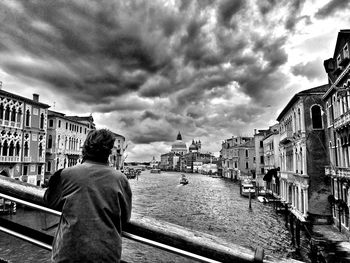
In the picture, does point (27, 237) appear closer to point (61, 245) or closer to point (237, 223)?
point (61, 245)

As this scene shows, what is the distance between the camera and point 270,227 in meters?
21.1

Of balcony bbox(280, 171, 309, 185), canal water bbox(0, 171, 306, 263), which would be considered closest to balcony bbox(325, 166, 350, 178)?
balcony bbox(280, 171, 309, 185)

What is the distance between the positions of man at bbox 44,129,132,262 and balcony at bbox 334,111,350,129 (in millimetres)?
16639

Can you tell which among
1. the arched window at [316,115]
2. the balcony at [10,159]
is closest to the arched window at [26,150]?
the balcony at [10,159]

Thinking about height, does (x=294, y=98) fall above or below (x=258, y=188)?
above

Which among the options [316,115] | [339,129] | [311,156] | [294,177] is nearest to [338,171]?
[339,129]

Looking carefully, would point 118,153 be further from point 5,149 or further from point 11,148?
point 5,149

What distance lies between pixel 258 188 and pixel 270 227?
23278 mm

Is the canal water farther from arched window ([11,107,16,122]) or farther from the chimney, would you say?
the chimney

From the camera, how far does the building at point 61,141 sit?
33438mm

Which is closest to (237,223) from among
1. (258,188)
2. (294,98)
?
(294,98)

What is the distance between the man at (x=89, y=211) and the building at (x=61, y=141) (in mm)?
30830

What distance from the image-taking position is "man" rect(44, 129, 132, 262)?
1.43 metres

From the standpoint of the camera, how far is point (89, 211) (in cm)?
147
